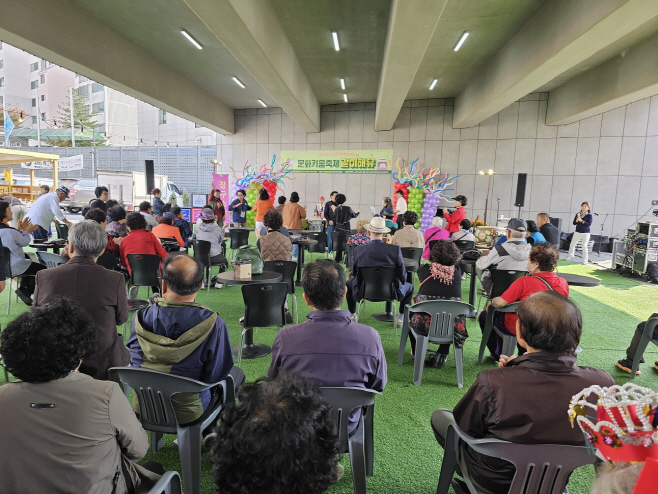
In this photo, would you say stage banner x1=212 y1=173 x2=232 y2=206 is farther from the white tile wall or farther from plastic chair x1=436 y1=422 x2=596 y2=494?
plastic chair x1=436 y1=422 x2=596 y2=494

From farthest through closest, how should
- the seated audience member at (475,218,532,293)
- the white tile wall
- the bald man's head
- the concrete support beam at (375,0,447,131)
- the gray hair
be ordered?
1. the white tile wall
2. the concrete support beam at (375,0,447,131)
3. the seated audience member at (475,218,532,293)
4. the gray hair
5. the bald man's head

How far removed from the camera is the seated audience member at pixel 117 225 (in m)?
5.20

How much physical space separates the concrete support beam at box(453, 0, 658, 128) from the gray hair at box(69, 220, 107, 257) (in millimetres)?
5691

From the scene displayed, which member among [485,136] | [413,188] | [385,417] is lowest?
[385,417]

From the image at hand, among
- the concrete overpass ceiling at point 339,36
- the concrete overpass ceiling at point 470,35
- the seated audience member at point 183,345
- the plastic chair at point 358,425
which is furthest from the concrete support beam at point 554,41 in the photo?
the seated audience member at point 183,345

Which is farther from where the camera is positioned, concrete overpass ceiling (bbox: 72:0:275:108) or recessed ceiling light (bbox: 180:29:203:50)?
recessed ceiling light (bbox: 180:29:203:50)

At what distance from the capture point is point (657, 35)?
7.04 meters

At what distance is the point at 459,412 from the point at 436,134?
38.8 feet

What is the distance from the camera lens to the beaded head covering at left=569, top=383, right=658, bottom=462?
2.30 feet

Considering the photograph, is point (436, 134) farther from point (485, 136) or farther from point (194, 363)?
point (194, 363)

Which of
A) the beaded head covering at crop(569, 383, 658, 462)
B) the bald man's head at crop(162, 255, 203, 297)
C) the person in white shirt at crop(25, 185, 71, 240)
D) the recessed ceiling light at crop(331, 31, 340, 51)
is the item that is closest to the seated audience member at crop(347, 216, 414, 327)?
the bald man's head at crop(162, 255, 203, 297)

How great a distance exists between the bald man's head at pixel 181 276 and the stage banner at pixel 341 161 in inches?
435

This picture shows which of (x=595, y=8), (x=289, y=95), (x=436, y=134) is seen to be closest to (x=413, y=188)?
(x=436, y=134)

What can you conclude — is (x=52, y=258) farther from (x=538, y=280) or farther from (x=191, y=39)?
(x=191, y=39)
